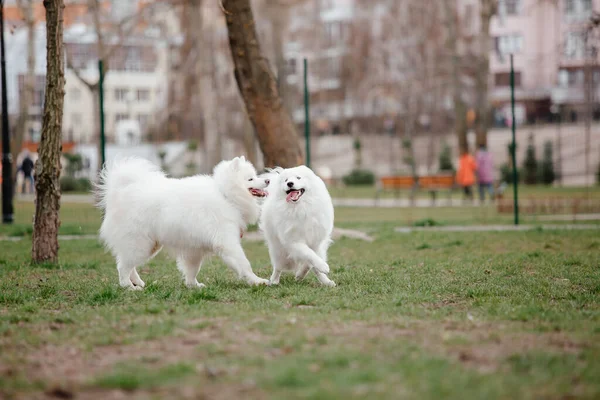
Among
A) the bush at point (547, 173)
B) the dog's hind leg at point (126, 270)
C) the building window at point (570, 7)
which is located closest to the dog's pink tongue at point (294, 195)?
the dog's hind leg at point (126, 270)

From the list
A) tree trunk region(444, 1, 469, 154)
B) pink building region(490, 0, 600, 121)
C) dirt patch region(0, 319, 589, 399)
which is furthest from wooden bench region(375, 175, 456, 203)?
dirt patch region(0, 319, 589, 399)

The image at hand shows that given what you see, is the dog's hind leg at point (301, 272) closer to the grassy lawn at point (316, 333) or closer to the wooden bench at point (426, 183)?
the grassy lawn at point (316, 333)

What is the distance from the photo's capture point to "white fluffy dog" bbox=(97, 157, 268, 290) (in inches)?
332

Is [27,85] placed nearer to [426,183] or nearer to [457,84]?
[426,183]

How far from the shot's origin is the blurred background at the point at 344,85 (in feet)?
98.8

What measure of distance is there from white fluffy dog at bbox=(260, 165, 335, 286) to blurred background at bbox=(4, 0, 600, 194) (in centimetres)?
872

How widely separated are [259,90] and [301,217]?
20.0ft

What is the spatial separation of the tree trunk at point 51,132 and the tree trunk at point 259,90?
13.0 ft

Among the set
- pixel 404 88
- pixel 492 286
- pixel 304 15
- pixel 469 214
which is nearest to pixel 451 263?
pixel 492 286

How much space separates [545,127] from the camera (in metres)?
42.1

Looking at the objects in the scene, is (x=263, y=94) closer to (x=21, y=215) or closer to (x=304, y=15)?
(x=21, y=215)

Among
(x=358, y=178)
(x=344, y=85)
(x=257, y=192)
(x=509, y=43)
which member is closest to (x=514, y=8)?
(x=509, y=43)

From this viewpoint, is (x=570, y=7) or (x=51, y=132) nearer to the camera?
(x=51, y=132)

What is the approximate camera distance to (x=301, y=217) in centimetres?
848
